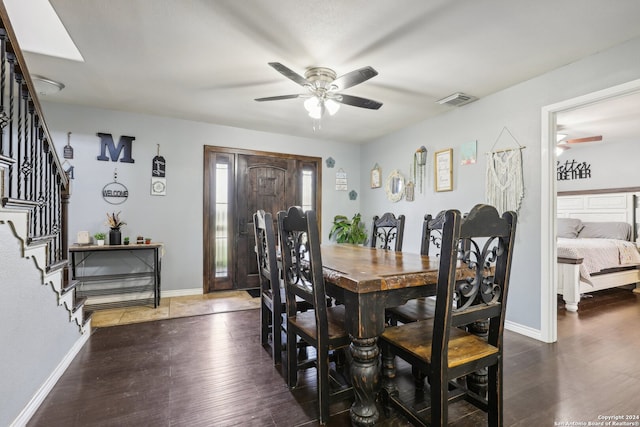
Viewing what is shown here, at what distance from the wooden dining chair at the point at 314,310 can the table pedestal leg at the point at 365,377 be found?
163 millimetres

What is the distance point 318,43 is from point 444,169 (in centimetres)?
228

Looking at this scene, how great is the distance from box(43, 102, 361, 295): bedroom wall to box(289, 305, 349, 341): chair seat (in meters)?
2.83

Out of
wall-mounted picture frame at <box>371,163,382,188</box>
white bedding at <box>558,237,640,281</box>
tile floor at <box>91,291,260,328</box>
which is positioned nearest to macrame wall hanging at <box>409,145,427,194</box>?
wall-mounted picture frame at <box>371,163,382,188</box>

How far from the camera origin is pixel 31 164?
6.38 ft

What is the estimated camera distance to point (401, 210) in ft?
14.8

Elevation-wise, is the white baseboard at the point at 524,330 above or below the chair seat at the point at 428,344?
below

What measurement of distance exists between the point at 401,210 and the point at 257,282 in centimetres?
242

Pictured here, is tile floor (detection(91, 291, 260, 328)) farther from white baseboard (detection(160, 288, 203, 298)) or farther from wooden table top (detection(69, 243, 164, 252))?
wooden table top (detection(69, 243, 164, 252))

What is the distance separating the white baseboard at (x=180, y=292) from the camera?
4.08m

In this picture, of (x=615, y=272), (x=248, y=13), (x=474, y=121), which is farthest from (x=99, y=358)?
(x=615, y=272)

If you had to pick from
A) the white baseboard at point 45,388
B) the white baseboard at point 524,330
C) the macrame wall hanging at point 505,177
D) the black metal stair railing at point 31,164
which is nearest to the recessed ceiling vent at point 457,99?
the macrame wall hanging at point 505,177

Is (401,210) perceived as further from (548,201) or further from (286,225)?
(286,225)

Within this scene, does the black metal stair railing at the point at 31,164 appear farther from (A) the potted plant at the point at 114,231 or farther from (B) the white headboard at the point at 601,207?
(B) the white headboard at the point at 601,207

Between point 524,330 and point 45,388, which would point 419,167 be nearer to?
point 524,330
